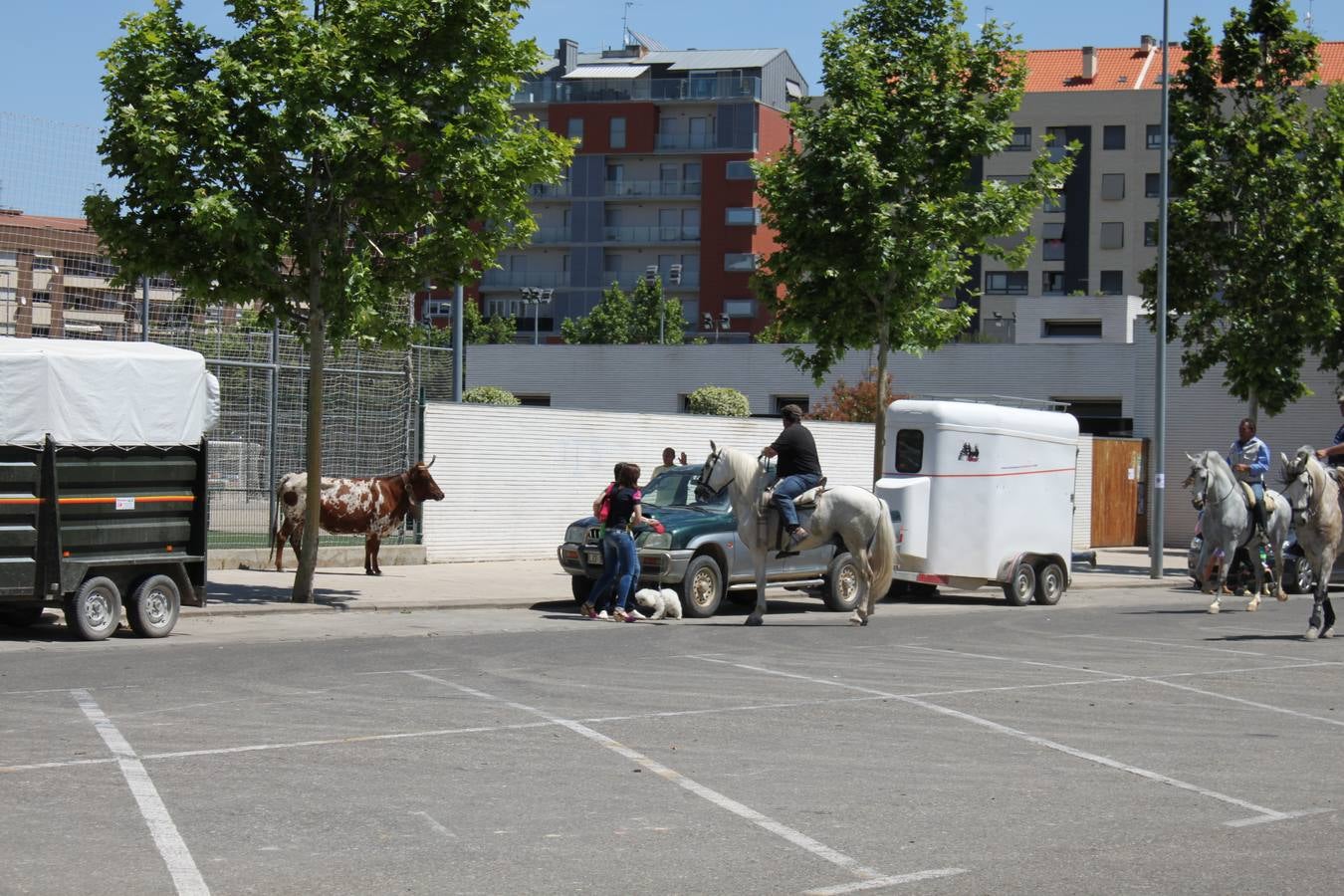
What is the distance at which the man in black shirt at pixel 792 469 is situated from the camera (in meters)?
17.7

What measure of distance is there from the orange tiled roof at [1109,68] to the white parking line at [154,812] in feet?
285

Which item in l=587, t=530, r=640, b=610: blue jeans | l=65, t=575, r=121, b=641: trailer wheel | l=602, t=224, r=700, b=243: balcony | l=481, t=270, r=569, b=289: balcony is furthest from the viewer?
l=481, t=270, r=569, b=289: balcony

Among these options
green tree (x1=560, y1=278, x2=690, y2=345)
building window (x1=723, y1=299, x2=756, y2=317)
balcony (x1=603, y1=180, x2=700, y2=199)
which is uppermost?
balcony (x1=603, y1=180, x2=700, y2=199)

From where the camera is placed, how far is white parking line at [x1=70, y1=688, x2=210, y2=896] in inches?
252

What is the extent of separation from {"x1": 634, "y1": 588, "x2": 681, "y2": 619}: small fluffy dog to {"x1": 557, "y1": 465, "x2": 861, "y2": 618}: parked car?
237 mm

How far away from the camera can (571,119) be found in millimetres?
102438

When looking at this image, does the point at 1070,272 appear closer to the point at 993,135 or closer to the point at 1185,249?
the point at 1185,249

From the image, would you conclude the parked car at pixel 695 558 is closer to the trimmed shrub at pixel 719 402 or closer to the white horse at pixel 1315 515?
the white horse at pixel 1315 515

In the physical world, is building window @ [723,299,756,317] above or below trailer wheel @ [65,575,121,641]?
above

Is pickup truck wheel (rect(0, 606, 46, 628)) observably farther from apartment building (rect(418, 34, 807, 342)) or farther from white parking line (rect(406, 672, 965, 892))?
apartment building (rect(418, 34, 807, 342))

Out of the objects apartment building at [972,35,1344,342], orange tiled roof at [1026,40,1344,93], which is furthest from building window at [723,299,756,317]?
orange tiled roof at [1026,40,1344,93]

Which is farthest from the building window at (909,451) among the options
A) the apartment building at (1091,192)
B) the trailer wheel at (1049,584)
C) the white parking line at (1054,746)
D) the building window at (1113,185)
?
the building window at (1113,185)

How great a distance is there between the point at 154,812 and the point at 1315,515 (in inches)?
531

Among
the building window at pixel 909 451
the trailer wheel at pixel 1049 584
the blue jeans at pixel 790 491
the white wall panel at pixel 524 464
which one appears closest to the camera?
the blue jeans at pixel 790 491
